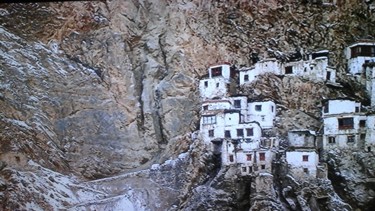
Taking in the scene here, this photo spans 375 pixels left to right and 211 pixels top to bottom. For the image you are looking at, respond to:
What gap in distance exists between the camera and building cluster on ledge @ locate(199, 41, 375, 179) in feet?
25.1

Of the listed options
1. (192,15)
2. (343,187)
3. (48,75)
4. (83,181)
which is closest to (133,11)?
(192,15)

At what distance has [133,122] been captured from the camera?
8.16 m

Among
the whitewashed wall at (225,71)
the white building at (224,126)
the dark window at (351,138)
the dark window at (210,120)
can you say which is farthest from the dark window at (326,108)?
the dark window at (210,120)

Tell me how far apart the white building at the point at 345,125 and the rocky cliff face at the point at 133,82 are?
154 millimetres

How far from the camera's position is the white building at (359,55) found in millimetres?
7891

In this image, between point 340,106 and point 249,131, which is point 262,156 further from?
point 340,106

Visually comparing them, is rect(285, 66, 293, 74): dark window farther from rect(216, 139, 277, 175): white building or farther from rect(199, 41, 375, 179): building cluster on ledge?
rect(216, 139, 277, 175): white building

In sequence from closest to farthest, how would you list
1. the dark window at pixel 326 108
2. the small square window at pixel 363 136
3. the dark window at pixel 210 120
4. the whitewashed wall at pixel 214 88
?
the small square window at pixel 363 136 < the dark window at pixel 326 108 < the dark window at pixel 210 120 < the whitewashed wall at pixel 214 88

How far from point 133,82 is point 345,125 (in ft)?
9.20

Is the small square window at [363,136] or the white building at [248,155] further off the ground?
the small square window at [363,136]

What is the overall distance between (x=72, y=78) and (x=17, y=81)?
724mm

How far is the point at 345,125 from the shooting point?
7.70 meters

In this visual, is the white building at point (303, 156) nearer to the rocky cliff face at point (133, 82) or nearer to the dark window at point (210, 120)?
the rocky cliff face at point (133, 82)

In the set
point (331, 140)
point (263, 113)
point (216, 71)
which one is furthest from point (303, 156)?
point (216, 71)
